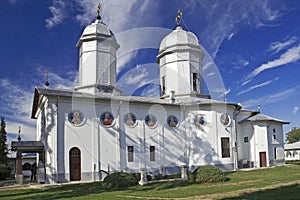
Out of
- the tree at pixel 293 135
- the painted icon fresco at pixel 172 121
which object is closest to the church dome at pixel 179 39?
the painted icon fresco at pixel 172 121

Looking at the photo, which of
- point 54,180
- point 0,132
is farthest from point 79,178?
point 0,132

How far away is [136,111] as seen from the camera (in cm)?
2530

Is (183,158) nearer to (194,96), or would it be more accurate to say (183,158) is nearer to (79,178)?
(194,96)

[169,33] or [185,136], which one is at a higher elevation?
[169,33]

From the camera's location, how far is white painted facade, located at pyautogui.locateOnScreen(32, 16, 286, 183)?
22.2 m

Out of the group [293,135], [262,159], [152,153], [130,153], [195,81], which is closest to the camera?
[130,153]

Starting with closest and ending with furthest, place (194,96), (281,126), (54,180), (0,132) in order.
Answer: (54,180) < (194,96) < (281,126) < (0,132)

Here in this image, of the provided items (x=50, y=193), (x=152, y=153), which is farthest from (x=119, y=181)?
(x=152, y=153)

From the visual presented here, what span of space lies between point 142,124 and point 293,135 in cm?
7129

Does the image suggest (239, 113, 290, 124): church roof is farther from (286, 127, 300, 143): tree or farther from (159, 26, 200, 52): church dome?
(286, 127, 300, 143): tree

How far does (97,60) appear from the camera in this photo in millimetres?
27078

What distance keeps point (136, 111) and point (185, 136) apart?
5.27 m

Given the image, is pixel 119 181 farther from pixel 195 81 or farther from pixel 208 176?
pixel 195 81

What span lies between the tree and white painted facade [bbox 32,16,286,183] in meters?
56.5
